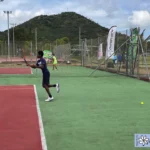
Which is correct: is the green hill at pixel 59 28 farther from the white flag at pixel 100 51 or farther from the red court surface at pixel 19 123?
the red court surface at pixel 19 123

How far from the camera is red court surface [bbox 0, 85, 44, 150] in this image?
682 cm

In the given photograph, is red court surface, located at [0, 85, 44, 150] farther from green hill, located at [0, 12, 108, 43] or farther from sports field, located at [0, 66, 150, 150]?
green hill, located at [0, 12, 108, 43]

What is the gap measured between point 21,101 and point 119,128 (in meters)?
4.90

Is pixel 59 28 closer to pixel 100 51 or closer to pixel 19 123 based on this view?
pixel 100 51

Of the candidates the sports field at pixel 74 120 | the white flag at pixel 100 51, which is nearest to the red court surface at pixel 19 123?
the sports field at pixel 74 120

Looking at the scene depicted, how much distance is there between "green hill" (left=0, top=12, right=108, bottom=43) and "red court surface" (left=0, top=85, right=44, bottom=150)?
4008 inches

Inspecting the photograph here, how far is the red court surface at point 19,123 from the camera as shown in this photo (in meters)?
6.82

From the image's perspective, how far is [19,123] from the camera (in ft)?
28.3

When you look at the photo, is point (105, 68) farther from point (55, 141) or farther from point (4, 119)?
point (55, 141)

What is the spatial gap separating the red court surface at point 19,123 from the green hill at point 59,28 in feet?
334

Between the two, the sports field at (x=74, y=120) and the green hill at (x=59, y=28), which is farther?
the green hill at (x=59, y=28)

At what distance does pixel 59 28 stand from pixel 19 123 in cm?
12753

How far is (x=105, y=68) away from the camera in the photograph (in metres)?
30.5

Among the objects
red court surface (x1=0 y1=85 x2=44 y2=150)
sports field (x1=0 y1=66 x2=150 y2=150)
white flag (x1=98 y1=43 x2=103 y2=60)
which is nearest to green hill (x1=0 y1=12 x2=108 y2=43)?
white flag (x1=98 y1=43 x2=103 y2=60)
